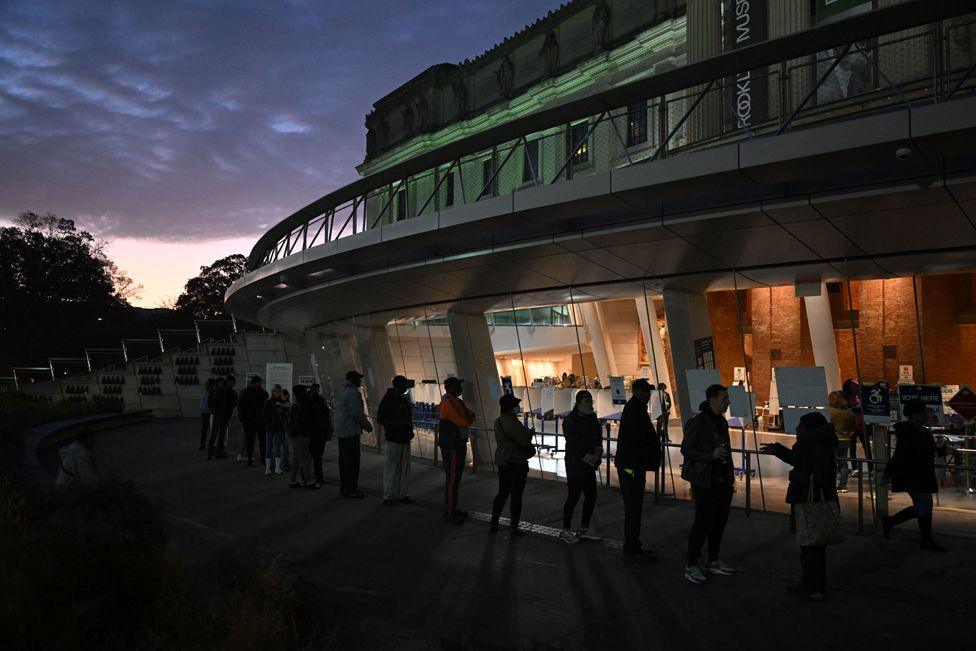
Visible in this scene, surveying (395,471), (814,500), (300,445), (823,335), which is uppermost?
(823,335)

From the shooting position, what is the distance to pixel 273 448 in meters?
14.0

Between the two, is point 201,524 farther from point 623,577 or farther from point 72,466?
point 623,577

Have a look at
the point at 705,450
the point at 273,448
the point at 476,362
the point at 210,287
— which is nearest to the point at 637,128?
the point at 705,450

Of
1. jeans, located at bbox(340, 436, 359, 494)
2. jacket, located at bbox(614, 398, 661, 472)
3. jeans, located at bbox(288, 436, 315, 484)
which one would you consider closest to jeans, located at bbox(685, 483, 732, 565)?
jacket, located at bbox(614, 398, 661, 472)

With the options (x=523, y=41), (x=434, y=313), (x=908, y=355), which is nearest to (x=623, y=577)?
(x=908, y=355)

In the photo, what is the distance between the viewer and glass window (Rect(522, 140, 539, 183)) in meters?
12.6

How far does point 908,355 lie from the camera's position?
1086 cm

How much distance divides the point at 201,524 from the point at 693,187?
764cm

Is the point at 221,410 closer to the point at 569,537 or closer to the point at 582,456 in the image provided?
the point at 569,537

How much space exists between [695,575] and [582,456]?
1.83 m

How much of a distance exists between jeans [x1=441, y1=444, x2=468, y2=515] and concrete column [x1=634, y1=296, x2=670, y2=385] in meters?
6.65

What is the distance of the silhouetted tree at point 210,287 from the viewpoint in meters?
83.2

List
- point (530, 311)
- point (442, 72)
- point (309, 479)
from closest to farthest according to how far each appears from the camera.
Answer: point (309, 479)
point (530, 311)
point (442, 72)

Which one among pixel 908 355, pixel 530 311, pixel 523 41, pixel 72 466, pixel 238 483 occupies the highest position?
pixel 523 41
